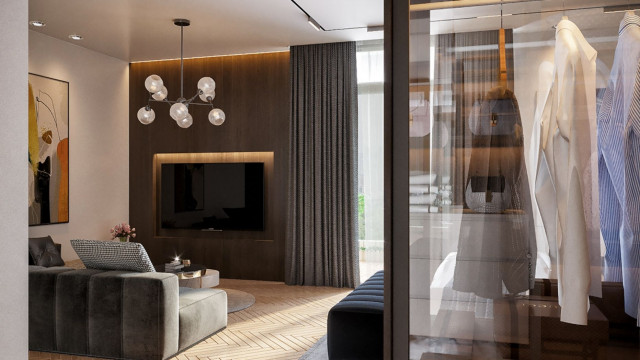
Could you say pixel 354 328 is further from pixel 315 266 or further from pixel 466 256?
pixel 315 266

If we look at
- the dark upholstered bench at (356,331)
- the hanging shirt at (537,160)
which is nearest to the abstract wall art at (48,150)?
the dark upholstered bench at (356,331)

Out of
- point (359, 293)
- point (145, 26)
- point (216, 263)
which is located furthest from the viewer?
point (216, 263)

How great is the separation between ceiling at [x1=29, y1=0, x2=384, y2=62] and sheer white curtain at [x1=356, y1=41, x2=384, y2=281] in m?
0.38

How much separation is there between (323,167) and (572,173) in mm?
4708

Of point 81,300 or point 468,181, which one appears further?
point 81,300

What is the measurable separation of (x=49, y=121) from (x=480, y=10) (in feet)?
18.3

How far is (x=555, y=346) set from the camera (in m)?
1.72

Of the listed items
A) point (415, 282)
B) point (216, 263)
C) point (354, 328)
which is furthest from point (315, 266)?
point (415, 282)

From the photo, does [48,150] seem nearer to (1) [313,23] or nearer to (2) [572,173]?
(1) [313,23]

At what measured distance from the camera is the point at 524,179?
1.76m

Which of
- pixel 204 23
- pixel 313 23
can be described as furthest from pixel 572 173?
pixel 204 23

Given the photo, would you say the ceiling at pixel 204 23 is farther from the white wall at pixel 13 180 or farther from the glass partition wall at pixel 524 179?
the glass partition wall at pixel 524 179

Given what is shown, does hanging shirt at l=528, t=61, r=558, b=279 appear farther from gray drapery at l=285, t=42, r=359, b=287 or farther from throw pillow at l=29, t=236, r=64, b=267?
throw pillow at l=29, t=236, r=64, b=267

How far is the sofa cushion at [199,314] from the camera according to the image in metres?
3.76
